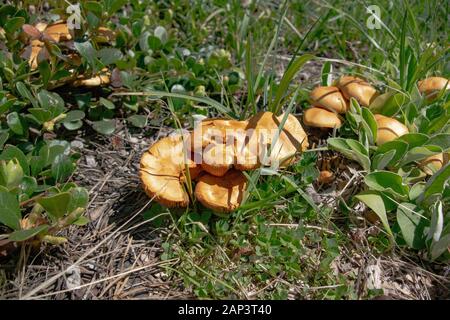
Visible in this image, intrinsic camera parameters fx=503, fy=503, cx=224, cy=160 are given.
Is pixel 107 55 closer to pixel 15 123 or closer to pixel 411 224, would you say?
pixel 15 123

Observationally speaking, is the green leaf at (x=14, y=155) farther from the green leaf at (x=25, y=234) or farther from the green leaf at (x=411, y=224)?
the green leaf at (x=411, y=224)

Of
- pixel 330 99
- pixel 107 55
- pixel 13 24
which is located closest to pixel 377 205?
pixel 330 99

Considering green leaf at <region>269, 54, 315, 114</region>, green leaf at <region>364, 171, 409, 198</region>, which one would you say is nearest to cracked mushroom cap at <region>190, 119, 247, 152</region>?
green leaf at <region>269, 54, 315, 114</region>

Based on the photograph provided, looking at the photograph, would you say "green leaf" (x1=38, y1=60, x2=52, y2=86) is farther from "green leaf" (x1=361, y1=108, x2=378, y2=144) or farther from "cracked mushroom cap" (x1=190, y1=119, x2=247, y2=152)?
"green leaf" (x1=361, y1=108, x2=378, y2=144)

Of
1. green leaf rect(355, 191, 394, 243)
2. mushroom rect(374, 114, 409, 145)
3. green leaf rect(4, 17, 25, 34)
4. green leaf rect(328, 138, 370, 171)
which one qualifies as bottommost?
green leaf rect(355, 191, 394, 243)

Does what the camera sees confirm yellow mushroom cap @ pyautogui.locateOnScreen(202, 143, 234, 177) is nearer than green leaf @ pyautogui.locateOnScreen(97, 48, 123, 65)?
Yes

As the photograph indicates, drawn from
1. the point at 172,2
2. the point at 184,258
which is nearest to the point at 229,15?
the point at 172,2
